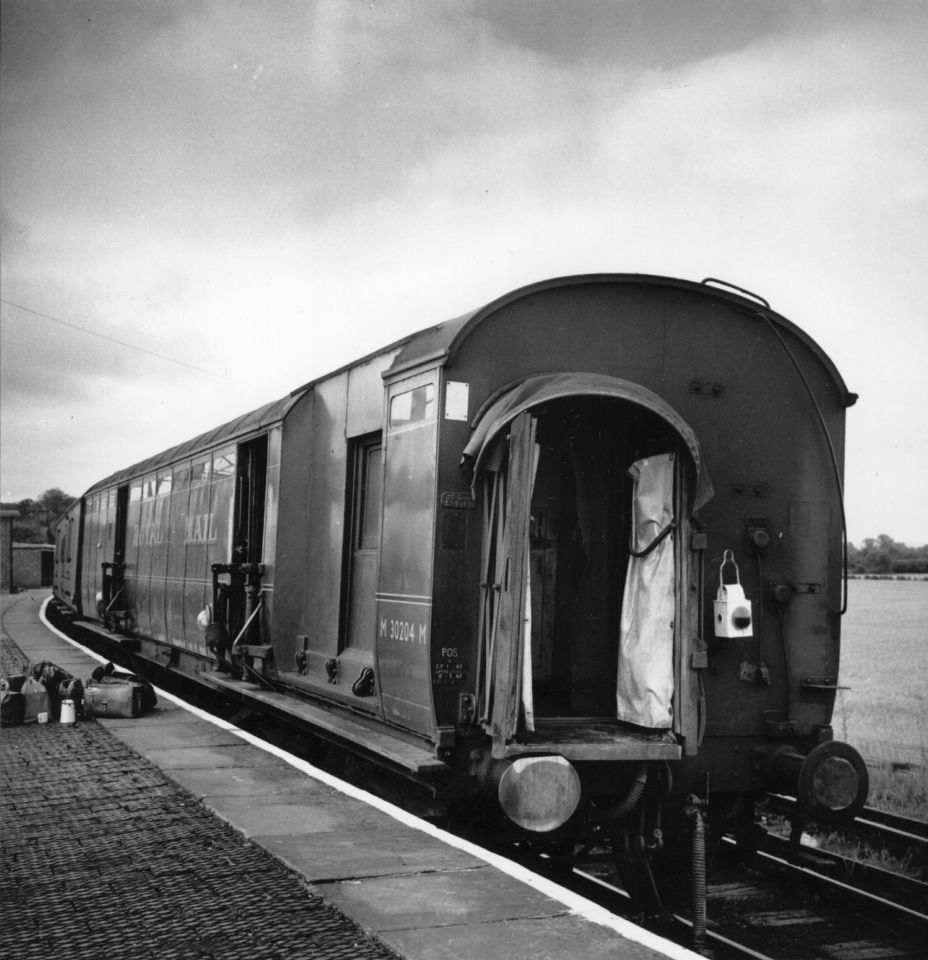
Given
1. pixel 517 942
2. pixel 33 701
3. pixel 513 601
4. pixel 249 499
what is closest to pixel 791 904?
pixel 513 601

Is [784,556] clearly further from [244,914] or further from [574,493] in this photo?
[244,914]

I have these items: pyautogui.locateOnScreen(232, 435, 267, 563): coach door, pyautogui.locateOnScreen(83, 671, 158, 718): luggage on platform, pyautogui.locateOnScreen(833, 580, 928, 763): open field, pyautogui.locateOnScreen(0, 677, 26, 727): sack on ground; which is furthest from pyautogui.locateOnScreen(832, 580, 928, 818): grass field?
pyautogui.locateOnScreen(0, 677, 26, 727): sack on ground

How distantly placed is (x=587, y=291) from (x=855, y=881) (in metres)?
4.38

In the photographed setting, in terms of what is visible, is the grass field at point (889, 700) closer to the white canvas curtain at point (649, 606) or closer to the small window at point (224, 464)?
the white canvas curtain at point (649, 606)

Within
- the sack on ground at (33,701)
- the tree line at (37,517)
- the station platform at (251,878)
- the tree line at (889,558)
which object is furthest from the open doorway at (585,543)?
the tree line at (37,517)

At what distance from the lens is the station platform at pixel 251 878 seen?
13.4ft

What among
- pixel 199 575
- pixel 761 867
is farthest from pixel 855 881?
pixel 199 575

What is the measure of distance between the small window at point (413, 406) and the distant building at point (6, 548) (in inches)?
1407

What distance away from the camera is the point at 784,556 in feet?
22.3

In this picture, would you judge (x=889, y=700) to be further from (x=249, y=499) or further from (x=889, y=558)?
(x=889, y=558)

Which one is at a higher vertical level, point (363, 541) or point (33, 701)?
point (363, 541)

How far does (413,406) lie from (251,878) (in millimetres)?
2912

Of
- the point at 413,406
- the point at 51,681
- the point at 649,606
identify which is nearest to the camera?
the point at 649,606

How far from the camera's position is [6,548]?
43.1m
